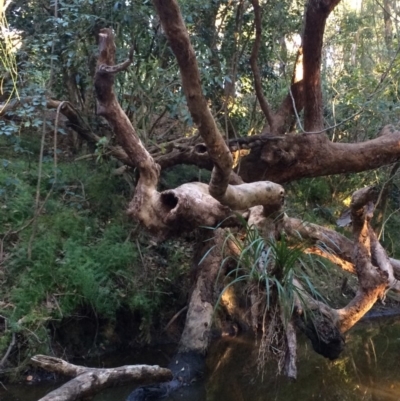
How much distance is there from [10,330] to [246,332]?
96.4 inches

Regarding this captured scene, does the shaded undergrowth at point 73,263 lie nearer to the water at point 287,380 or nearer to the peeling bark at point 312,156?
the water at point 287,380

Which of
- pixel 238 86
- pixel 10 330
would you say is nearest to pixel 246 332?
pixel 10 330

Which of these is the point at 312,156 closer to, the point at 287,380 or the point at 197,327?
the point at 197,327

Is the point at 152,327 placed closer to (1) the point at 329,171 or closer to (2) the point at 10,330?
(2) the point at 10,330

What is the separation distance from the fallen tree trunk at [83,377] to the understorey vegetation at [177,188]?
0.14 meters

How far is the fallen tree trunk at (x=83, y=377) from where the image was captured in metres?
2.98

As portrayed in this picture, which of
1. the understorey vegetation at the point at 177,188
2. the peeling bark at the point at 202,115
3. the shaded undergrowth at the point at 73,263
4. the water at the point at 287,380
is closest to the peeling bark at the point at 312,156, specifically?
the understorey vegetation at the point at 177,188

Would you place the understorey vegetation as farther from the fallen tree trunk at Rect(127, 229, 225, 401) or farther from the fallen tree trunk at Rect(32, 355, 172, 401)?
the fallen tree trunk at Rect(32, 355, 172, 401)

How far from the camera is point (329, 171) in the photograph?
5.96 meters

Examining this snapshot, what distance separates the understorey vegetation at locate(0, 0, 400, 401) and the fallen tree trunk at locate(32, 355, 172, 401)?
0.14 m

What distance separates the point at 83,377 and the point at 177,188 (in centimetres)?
168

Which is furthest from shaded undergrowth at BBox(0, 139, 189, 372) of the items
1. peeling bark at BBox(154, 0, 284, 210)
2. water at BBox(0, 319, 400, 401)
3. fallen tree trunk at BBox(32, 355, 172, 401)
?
peeling bark at BBox(154, 0, 284, 210)

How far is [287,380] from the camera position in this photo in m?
4.17

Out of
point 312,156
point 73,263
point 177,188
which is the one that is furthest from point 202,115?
point 312,156
